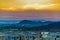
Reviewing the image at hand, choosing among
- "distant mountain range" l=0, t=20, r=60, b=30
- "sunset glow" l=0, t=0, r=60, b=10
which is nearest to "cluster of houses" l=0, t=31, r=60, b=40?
"distant mountain range" l=0, t=20, r=60, b=30

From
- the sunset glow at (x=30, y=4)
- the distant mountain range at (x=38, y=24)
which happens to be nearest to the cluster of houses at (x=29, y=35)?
the distant mountain range at (x=38, y=24)

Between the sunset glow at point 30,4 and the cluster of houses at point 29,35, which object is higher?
the sunset glow at point 30,4

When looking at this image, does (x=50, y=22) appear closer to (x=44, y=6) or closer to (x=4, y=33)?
(x=44, y=6)

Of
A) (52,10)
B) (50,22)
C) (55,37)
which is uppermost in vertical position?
(52,10)

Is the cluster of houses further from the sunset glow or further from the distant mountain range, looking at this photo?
the sunset glow

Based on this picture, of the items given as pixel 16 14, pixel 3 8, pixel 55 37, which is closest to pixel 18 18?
pixel 16 14

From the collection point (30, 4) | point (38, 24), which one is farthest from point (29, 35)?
point (30, 4)

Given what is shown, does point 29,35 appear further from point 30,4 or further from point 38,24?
point 30,4

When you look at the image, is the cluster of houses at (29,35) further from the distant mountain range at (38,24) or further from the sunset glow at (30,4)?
the sunset glow at (30,4)
